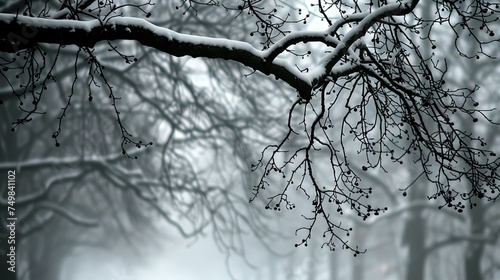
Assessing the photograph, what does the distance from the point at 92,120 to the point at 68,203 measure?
346cm

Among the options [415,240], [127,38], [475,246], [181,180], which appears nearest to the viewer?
[127,38]

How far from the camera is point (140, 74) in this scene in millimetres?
12945

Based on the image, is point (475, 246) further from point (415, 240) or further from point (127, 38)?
point (127, 38)

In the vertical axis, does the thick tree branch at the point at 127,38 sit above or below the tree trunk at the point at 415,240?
below

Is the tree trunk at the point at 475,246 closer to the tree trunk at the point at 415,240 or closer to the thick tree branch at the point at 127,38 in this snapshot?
the tree trunk at the point at 415,240

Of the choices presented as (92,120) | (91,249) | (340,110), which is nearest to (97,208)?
(91,249)

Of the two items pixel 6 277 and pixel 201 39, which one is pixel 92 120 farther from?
pixel 201 39

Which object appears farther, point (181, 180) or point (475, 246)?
point (475, 246)

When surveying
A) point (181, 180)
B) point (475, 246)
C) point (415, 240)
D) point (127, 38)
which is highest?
point (415, 240)

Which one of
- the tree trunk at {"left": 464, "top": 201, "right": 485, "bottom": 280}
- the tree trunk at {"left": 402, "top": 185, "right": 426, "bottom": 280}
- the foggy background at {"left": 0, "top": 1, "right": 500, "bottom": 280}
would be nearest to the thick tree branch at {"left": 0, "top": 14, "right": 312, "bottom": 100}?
the foggy background at {"left": 0, "top": 1, "right": 500, "bottom": 280}

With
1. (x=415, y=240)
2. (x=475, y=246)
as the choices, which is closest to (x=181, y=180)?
(x=415, y=240)

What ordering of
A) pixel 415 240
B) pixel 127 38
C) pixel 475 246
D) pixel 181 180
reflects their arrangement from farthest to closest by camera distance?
pixel 415 240
pixel 475 246
pixel 181 180
pixel 127 38

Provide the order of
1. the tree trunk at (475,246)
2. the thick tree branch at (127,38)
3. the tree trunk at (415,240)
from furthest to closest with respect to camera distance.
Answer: the tree trunk at (415,240), the tree trunk at (475,246), the thick tree branch at (127,38)

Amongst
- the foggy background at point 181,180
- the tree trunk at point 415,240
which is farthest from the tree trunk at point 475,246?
the tree trunk at point 415,240
